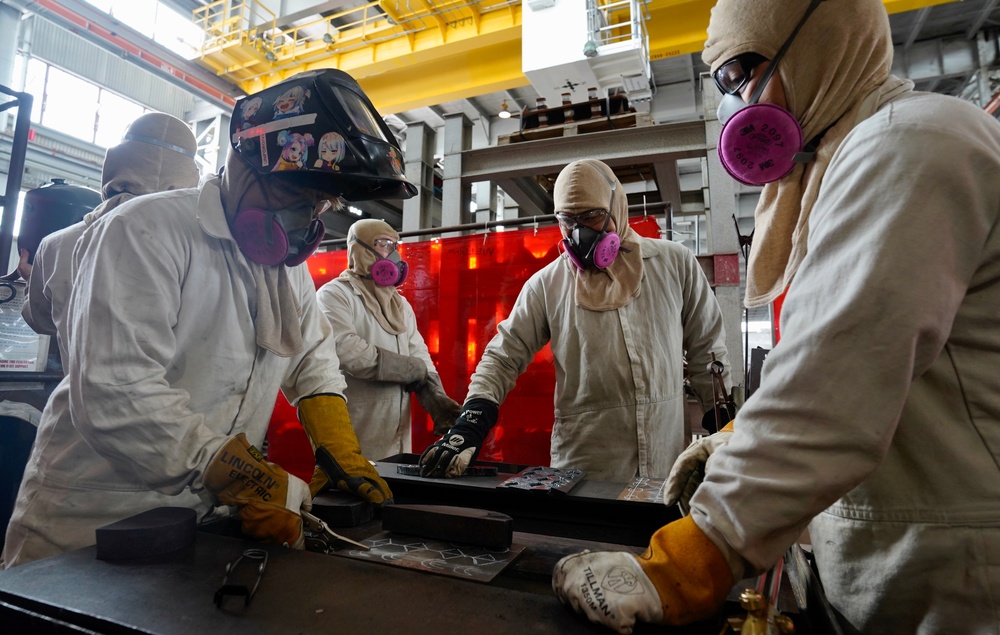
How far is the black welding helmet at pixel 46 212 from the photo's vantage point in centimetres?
329

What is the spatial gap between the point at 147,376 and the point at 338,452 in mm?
586

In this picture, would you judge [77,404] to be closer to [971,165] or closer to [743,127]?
[743,127]

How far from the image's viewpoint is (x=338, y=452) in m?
1.59

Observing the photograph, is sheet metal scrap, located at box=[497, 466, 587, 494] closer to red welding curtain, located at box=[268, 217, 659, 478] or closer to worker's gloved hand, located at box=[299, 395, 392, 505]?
worker's gloved hand, located at box=[299, 395, 392, 505]

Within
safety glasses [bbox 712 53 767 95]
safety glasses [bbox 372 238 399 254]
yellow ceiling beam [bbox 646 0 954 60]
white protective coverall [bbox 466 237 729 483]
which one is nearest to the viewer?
safety glasses [bbox 712 53 767 95]

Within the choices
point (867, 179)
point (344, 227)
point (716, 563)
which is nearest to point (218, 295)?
point (716, 563)

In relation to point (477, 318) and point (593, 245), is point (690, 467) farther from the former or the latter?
point (477, 318)

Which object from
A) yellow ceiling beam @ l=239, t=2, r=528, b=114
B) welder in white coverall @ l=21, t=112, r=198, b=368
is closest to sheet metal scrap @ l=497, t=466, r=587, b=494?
welder in white coverall @ l=21, t=112, r=198, b=368

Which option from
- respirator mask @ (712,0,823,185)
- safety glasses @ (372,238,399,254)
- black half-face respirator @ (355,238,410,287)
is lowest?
respirator mask @ (712,0,823,185)

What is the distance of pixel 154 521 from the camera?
97 centimetres

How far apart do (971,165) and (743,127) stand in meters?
0.43

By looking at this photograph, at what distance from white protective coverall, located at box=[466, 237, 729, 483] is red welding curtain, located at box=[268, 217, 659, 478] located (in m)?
1.54

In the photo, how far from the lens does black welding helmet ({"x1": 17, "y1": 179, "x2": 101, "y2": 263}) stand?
329cm

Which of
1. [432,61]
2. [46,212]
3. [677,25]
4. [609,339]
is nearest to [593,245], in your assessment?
[609,339]
